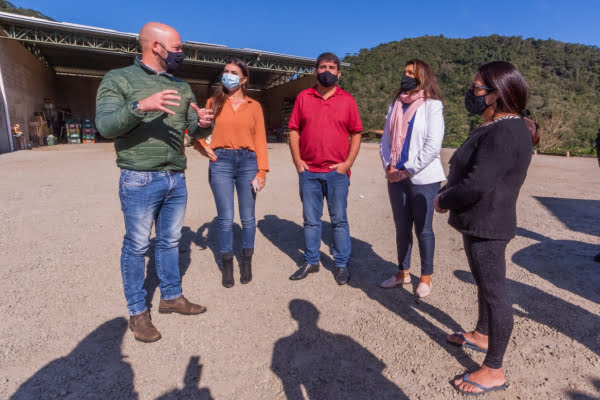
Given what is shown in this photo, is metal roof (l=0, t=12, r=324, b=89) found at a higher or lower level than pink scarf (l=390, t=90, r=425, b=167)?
higher

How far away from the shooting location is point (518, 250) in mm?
4332

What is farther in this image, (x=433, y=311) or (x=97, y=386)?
(x=433, y=311)

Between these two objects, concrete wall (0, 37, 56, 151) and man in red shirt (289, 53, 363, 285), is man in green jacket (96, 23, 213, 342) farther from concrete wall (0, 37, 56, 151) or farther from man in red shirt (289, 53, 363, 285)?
concrete wall (0, 37, 56, 151)

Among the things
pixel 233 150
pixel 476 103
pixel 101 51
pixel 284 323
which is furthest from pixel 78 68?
pixel 476 103

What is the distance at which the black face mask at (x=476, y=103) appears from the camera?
193cm

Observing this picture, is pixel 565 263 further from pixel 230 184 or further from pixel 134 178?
pixel 134 178

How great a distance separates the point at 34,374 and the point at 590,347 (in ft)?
11.8

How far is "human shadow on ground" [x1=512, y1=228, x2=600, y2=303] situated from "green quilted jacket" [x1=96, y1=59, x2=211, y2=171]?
3694 millimetres

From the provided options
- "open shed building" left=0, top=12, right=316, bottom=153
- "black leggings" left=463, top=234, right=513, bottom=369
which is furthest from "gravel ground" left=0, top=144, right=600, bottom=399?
"open shed building" left=0, top=12, right=316, bottom=153

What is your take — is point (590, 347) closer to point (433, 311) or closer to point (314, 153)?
point (433, 311)

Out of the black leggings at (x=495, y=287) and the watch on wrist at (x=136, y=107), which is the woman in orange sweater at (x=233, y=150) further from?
the black leggings at (x=495, y=287)

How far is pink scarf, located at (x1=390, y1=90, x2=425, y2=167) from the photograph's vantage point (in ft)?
9.57

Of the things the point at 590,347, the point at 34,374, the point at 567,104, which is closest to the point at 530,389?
the point at 590,347


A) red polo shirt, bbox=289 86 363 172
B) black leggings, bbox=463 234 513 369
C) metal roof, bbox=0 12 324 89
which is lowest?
black leggings, bbox=463 234 513 369
